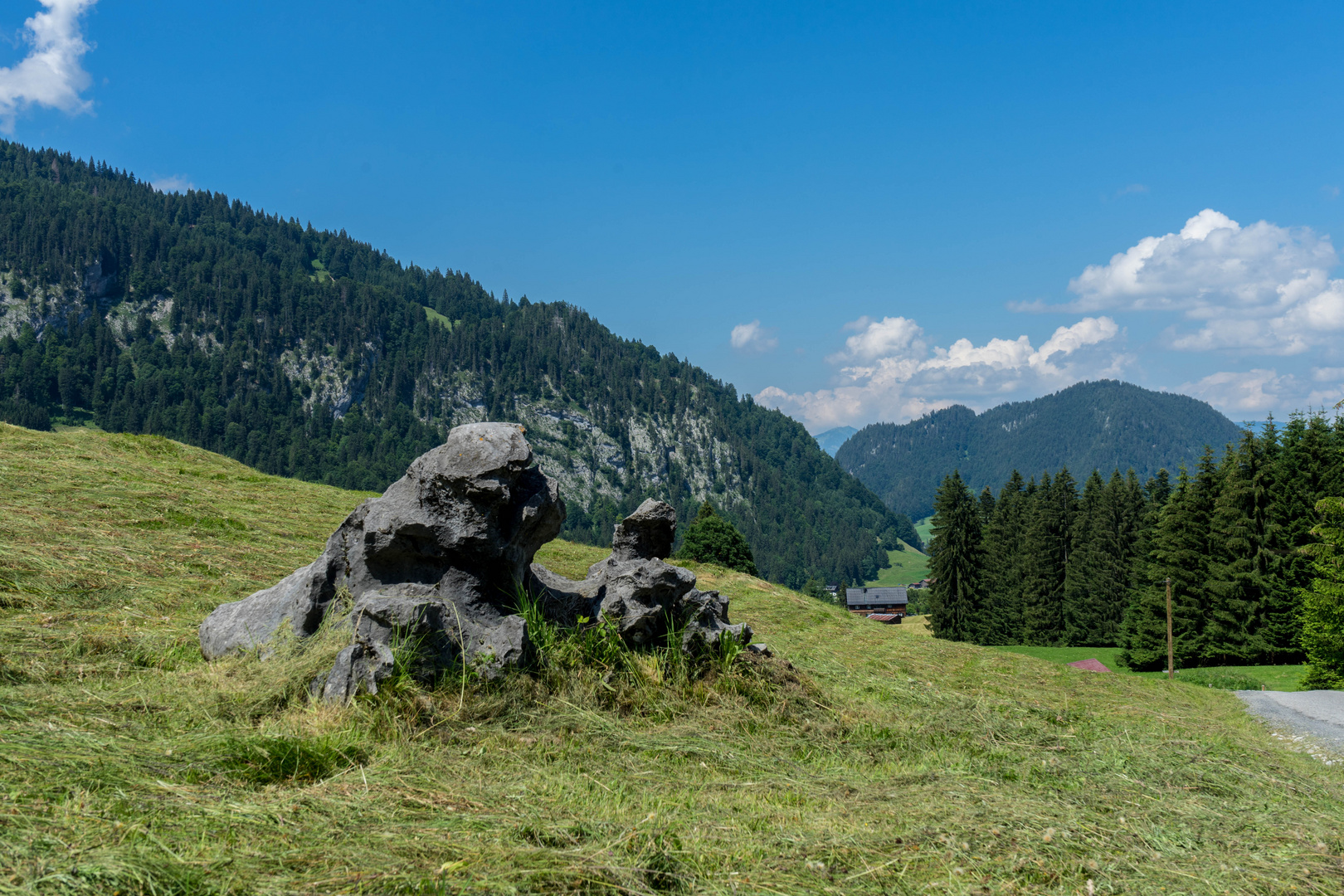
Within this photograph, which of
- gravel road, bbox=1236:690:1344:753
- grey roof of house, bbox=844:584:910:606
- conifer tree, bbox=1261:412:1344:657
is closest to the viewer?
gravel road, bbox=1236:690:1344:753

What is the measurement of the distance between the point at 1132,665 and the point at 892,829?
5032cm

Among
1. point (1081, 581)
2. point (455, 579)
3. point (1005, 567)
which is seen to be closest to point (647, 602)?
point (455, 579)

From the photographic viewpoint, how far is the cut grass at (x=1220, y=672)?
26.8 m

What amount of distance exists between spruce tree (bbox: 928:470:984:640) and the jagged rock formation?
6174 centimetres

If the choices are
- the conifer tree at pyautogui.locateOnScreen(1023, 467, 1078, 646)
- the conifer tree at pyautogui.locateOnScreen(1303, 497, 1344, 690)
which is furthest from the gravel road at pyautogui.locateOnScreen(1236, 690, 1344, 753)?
the conifer tree at pyautogui.locateOnScreen(1023, 467, 1078, 646)

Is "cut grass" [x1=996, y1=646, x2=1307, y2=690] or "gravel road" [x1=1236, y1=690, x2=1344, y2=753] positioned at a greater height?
"gravel road" [x1=1236, y1=690, x2=1344, y2=753]

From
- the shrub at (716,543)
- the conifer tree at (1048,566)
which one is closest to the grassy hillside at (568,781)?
the shrub at (716,543)

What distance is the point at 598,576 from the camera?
32.5ft

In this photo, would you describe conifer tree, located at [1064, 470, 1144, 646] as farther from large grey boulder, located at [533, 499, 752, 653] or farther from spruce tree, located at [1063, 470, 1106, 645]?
large grey boulder, located at [533, 499, 752, 653]

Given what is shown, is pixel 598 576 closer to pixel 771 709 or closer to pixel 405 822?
pixel 771 709

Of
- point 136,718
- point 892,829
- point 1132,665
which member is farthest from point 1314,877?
point 1132,665

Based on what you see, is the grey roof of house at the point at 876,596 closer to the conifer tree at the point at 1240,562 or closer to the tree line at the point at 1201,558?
the tree line at the point at 1201,558

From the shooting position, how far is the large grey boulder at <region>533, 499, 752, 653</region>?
8633 mm

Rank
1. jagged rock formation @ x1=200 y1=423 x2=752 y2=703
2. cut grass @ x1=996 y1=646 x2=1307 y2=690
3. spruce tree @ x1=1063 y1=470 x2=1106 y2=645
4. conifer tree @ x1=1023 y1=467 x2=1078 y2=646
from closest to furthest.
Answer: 1. jagged rock formation @ x1=200 y1=423 x2=752 y2=703
2. cut grass @ x1=996 y1=646 x2=1307 y2=690
3. spruce tree @ x1=1063 y1=470 x2=1106 y2=645
4. conifer tree @ x1=1023 y1=467 x2=1078 y2=646
